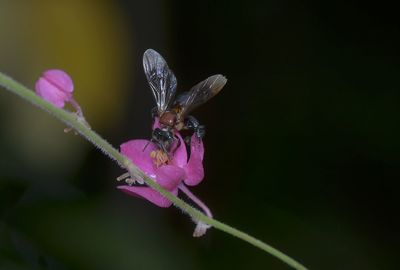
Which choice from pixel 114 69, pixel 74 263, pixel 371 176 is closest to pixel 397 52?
pixel 371 176

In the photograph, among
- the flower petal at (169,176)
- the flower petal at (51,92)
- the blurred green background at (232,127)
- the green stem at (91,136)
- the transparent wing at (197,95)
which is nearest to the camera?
the green stem at (91,136)

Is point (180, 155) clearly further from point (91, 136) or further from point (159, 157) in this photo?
point (91, 136)

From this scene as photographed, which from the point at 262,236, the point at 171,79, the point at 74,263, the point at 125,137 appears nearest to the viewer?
the point at 171,79

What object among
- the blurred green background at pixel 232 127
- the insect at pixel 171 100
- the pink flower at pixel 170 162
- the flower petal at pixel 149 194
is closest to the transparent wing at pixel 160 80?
the insect at pixel 171 100

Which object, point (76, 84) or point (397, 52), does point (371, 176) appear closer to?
point (397, 52)

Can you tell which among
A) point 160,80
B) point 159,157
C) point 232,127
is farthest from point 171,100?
point 232,127

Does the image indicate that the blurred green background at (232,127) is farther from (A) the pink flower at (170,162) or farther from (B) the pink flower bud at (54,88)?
(B) the pink flower bud at (54,88)

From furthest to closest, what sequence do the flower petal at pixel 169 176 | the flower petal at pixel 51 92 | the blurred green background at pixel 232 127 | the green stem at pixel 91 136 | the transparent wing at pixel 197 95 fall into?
1. the blurred green background at pixel 232 127
2. the transparent wing at pixel 197 95
3. the flower petal at pixel 169 176
4. the flower petal at pixel 51 92
5. the green stem at pixel 91 136
